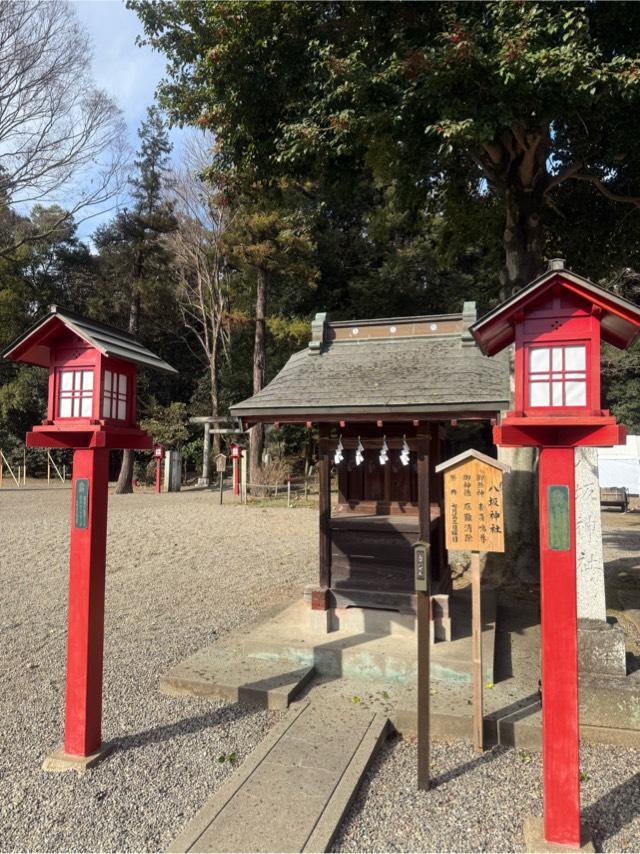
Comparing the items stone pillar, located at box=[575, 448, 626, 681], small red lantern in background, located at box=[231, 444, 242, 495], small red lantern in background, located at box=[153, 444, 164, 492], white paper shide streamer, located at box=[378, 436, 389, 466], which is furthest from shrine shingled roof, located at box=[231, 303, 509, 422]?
small red lantern in background, located at box=[153, 444, 164, 492]

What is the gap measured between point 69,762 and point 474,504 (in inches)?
136

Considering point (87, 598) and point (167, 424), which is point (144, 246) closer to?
point (167, 424)

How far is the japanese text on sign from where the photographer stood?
4047 mm

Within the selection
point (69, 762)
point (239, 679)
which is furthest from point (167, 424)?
point (69, 762)

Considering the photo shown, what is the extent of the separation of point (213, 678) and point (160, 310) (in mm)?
24901

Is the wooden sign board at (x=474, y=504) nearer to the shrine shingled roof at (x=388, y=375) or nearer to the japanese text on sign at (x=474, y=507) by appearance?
the japanese text on sign at (x=474, y=507)

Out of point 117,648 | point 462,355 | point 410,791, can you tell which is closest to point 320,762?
point 410,791

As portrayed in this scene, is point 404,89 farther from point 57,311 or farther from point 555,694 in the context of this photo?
Answer: point 555,694

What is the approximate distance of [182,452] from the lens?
2716 cm

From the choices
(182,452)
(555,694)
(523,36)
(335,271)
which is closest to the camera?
(555,694)

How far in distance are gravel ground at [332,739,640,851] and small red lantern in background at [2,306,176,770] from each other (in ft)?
6.70

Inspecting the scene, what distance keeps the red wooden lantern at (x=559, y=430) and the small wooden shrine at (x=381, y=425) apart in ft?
6.17

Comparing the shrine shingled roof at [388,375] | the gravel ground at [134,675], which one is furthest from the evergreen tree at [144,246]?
the shrine shingled roof at [388,375]

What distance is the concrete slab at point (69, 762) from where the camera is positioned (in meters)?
3.71
